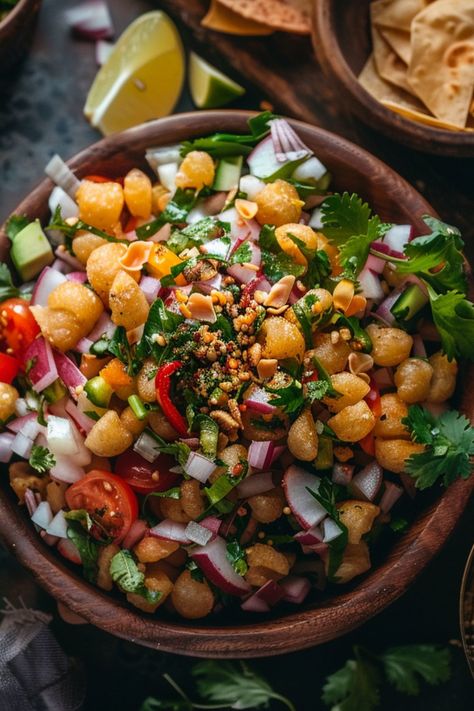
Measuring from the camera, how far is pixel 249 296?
2.44 metres

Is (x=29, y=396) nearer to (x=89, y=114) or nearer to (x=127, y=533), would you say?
(x=127, y=533)

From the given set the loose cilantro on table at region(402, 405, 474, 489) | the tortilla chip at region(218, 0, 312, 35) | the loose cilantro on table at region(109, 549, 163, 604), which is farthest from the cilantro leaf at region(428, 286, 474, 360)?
→ the tortilla chip at region(218, 0, 312, 35)

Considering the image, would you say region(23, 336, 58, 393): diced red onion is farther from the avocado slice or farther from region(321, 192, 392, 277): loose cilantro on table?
region(321, 192, 392, 277): loose cilantro on table

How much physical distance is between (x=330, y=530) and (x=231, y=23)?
1892mm

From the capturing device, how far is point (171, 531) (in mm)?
2492

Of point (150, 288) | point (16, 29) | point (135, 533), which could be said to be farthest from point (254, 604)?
point (16, 29)

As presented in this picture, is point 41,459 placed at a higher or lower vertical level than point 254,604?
higher

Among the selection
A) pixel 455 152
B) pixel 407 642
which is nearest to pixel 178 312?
pixel 455 152

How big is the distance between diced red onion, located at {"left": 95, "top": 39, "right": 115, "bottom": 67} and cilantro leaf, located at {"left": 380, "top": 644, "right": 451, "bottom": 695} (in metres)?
2.48

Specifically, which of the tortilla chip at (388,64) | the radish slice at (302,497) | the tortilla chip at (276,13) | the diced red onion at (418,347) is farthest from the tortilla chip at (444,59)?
the radish slice at (302,497)

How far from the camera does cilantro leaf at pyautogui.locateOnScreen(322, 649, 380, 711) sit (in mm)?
2906

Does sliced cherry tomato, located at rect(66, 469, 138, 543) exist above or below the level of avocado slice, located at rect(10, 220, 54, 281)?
below

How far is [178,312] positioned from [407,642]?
60.8 inches

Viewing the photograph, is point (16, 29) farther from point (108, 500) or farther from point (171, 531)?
point (171, 531)
